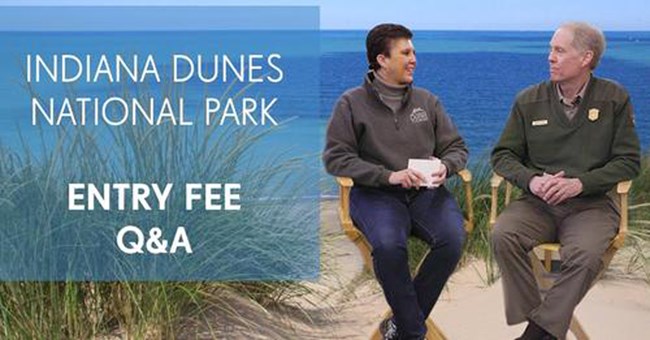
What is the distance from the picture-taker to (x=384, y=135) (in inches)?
→ 182

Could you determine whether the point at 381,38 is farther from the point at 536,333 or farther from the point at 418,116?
the point at 536,333

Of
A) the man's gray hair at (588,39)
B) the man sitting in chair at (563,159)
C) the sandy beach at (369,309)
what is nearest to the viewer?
the man sitting in chair at (563,159)

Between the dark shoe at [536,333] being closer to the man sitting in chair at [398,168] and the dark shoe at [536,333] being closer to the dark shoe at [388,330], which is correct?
the man sitting in chair at [398,168]

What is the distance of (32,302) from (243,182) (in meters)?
1.07

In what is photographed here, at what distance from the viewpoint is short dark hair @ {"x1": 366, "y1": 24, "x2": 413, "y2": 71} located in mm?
4660

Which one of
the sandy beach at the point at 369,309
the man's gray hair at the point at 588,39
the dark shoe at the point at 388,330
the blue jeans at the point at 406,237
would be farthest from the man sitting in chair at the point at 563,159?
the sandy beach at the point at 369,309

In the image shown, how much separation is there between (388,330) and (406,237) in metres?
0.35

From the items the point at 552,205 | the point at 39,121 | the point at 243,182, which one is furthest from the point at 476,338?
the point at 39,121

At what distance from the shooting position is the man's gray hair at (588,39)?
15.0 feet

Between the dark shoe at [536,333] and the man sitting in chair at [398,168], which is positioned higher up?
the man sitting in chair at [398,168]

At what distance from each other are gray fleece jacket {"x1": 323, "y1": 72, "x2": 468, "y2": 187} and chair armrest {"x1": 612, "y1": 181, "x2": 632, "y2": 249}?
0.57 m

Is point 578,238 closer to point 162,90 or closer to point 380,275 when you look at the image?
point 380,275

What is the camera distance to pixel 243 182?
521 centimetres

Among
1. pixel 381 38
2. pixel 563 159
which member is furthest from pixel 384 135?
pixel 563 159
